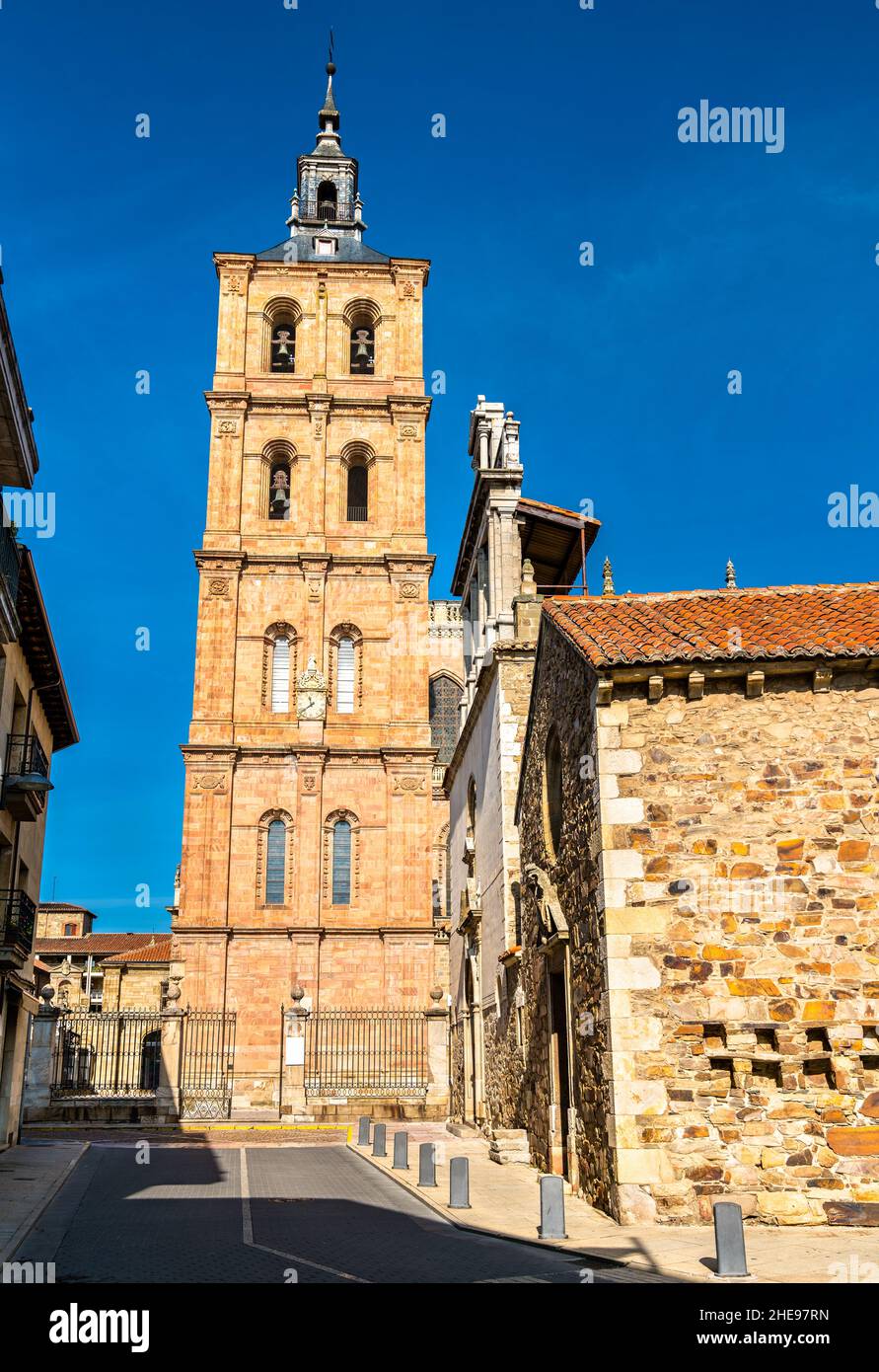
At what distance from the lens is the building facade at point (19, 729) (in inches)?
614

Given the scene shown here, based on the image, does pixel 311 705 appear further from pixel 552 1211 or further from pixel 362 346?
pixel 552 1211

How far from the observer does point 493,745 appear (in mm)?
21531

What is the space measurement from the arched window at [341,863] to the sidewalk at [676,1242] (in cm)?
2537

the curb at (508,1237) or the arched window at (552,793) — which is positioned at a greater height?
the arched window at (552,793)

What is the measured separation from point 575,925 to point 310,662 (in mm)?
28820

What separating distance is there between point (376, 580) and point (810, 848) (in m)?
32.3

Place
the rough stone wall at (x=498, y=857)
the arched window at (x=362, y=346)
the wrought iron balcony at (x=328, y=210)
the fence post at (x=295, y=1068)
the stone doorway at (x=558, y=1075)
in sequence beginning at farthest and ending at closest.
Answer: the wrought iron balcony at (x=328, y=210) < the arched window at (x=362, y=346) < the fence post at (x=295, y=1068) < the rough stone wall at (x=498, y=857) < the stone doorway at (x=558, y=1075)

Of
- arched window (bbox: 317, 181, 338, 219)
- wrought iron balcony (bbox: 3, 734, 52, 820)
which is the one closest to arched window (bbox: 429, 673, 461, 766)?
arched window (bbox: 317, 181, 338, 219)

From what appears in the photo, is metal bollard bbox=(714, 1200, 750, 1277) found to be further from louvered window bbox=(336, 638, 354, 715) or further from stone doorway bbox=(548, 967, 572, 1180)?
louvered window bbox=(336, 638, 354, 715)

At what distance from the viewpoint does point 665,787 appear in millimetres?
12156

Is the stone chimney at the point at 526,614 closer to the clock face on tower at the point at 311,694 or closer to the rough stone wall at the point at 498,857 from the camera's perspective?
the rough stone wall at the point at 498,857

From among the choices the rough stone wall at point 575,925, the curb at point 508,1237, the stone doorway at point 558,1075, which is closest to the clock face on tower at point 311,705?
the rough stone wall at point 575,925
